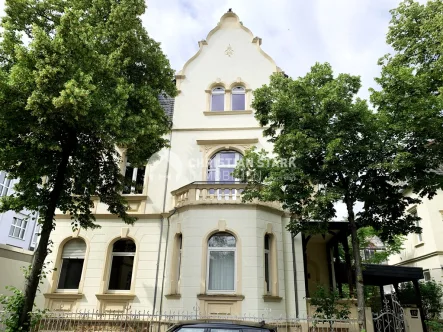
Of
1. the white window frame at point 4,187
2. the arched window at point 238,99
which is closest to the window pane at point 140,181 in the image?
the arched window at point 238,99

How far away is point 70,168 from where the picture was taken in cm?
941

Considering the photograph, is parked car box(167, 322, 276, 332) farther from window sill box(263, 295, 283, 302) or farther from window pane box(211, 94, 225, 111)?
window pane box(211, 94, 225, 111)

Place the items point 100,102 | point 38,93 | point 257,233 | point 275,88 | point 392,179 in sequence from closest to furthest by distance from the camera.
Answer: point 38,93 → point 100,102 → point 392,179 → point 275,88 → point 257,233

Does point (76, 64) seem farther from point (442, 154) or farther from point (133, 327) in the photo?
point (442, 154)

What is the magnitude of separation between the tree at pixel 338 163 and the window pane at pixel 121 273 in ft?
19.3

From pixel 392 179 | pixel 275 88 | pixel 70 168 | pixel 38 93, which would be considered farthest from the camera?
pixel 275 88

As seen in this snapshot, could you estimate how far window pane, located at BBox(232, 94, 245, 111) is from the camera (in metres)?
14.4

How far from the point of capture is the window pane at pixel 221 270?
1039cm

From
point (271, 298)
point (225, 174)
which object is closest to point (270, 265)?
point (271, 298)

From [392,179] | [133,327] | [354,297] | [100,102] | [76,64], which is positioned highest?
[76,64]

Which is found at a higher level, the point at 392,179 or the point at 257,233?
the point at 392,179

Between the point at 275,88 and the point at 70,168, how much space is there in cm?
661

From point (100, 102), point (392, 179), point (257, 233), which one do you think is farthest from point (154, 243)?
point (392, 179)

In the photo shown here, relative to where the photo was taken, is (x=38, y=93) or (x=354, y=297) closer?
(x=38, y=93)
